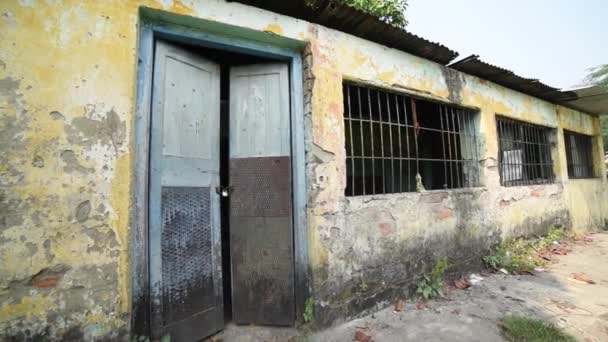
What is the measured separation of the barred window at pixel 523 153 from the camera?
15.8 feet

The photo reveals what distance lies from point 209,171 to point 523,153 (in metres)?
5.84

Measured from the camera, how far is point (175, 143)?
2.29m

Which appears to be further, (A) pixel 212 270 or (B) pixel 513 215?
(B) pixel 513 215

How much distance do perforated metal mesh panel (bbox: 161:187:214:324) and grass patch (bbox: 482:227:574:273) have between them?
387 cm

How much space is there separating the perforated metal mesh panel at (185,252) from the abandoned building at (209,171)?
12 millimetres

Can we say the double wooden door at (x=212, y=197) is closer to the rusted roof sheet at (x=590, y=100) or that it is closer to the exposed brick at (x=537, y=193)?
the exposed brick at (x=537, y=193)

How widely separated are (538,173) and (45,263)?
25.0 feet

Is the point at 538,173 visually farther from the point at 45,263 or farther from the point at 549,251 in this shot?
the point at 45,263

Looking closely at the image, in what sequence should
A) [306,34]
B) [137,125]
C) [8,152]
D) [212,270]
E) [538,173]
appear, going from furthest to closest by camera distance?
[538,173] < [306,34] < [212,270] < [137,125] < [8,152]

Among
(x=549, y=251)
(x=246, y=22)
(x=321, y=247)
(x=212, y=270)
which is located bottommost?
(x=549, y=251)

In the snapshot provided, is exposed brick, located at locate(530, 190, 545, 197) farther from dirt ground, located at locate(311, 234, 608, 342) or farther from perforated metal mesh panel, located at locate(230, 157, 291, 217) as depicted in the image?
perforated metal mesh panel, located at locate(230, 157, 291, 217)

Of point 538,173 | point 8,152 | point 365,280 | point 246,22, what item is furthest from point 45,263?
point 538,173

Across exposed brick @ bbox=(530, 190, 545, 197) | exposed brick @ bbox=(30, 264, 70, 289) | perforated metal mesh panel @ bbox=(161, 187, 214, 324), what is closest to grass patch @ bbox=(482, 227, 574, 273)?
exposed brick @ bbox=(530, 190, 545, 197)

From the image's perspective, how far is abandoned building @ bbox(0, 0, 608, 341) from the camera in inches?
66.1
